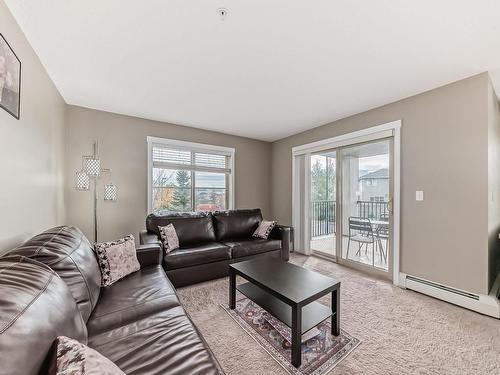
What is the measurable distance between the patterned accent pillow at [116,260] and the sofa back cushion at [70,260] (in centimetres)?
18

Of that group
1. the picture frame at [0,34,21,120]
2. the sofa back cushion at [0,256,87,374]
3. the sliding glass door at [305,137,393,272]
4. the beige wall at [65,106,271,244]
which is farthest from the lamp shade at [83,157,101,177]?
the sliding glass door at [305,137,393,272]

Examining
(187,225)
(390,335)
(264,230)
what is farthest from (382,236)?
(187,225)

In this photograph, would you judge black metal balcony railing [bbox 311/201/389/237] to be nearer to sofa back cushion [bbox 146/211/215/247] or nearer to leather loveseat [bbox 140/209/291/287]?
leather loveseat [bbox 140/209/291/287]

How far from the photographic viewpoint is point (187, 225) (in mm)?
3340

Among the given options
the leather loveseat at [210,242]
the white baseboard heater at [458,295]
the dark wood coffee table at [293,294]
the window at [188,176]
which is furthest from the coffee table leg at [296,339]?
the window at [188,176]

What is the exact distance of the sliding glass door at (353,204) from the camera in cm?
315

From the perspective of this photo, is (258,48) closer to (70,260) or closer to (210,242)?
(70,260)

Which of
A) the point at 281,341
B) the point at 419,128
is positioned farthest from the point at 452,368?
the point at 419,128

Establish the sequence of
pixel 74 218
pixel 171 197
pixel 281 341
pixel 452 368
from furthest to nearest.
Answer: pixel 171 197
pixel 74 218
pixel 281 341
pixel 452 368

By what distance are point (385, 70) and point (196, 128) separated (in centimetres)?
313

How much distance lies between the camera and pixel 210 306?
7.51ft

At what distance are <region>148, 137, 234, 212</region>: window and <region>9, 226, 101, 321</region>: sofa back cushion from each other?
2.17 meters

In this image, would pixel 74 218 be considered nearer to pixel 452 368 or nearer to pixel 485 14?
pixel 452 368

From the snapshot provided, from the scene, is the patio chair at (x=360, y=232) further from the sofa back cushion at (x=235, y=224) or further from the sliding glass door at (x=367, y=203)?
the sofa back cushion at (x=235, y=224)
